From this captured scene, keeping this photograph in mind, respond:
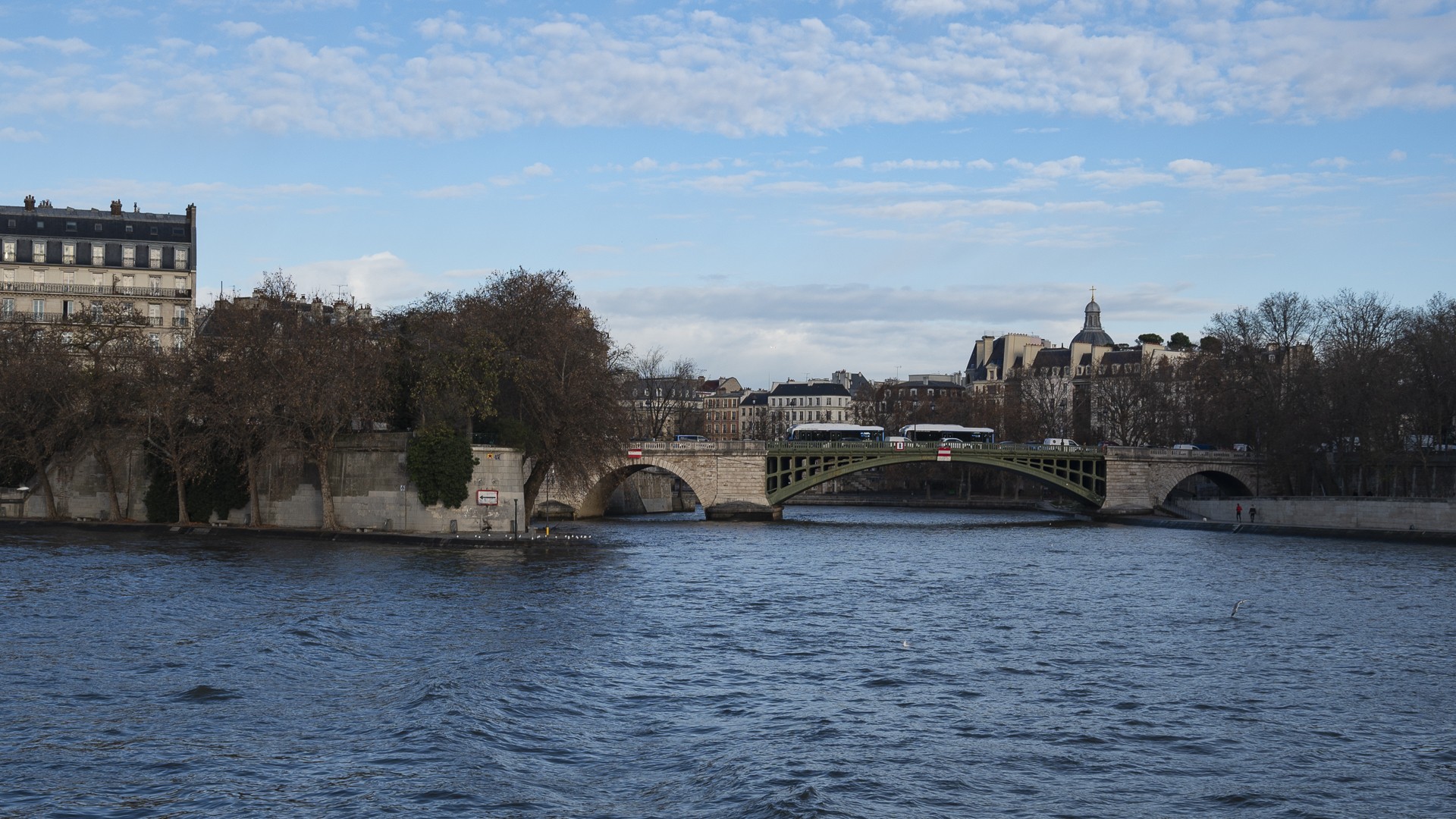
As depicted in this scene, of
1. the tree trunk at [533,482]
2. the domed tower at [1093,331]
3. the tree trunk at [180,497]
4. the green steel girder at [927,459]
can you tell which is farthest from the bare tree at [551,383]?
the domed tower at [1093,331]

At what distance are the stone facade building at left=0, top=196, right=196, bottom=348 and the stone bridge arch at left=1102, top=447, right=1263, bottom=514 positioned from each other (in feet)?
180

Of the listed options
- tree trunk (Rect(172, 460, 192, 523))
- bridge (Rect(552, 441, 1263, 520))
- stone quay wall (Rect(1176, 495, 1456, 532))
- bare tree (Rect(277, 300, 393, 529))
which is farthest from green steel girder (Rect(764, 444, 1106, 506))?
tree trunk (Rect(172, 460, 192, 523))

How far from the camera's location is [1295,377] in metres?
79.3

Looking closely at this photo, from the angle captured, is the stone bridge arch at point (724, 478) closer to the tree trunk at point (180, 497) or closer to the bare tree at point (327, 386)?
the tree trunk at point (180, 497)

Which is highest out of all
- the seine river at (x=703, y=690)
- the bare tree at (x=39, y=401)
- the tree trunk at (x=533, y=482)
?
the bare tree at (x=39, y=401)

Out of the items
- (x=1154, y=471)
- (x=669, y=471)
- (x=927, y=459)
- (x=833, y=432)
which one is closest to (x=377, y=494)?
(x=669, y=471)

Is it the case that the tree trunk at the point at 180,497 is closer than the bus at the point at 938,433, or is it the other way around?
the tree trunk at the point at 180,497

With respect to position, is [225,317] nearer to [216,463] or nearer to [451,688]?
[216,463]

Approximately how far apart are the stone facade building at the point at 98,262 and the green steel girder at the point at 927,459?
115 feet

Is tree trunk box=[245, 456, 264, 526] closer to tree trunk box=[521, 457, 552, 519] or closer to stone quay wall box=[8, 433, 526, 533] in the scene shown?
stone quay wall box=[8, 433, 526, 533]

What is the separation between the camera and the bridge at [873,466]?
79312 mm

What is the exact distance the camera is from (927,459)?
3211 inches

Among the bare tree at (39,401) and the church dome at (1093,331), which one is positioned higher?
the church dome at (1093,331)

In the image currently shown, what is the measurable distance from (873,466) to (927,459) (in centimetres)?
351
